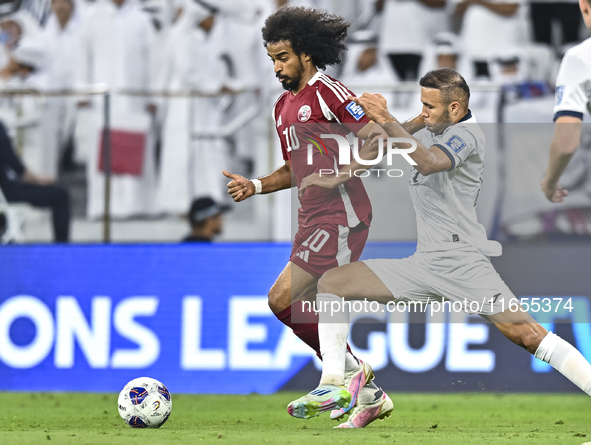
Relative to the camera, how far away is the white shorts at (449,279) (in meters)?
4.64

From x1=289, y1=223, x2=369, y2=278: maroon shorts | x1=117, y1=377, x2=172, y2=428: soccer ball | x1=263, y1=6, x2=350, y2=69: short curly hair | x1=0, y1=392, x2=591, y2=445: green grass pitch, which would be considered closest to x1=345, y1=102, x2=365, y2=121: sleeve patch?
x1=263, y1=6, x2=350, y2=69: short curly hair

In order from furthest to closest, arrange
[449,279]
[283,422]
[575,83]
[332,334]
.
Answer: [283,422] → [332,334] → [449,279] → [575,83]

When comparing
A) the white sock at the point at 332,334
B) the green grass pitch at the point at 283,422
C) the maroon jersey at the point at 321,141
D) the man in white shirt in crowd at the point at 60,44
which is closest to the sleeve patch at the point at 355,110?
the maroon jersey at the point at 321,141

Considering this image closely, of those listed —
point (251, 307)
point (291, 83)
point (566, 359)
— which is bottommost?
point (251, 307)

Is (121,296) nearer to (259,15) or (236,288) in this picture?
(236,288)

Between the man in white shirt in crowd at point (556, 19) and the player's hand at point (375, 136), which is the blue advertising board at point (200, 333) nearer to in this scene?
the player's hand at point (375, 136)

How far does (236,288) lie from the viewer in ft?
25.3

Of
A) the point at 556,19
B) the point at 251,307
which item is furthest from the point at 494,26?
the point at 251,307

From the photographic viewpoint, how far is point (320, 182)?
5102 millimetres

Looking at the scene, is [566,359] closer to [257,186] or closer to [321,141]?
[321,141]

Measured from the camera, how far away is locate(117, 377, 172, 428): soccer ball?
5.11 m

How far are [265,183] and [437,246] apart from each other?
3.91ft

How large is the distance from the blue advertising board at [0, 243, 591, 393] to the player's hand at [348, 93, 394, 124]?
3.00 metres

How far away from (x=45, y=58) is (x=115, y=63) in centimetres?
79
